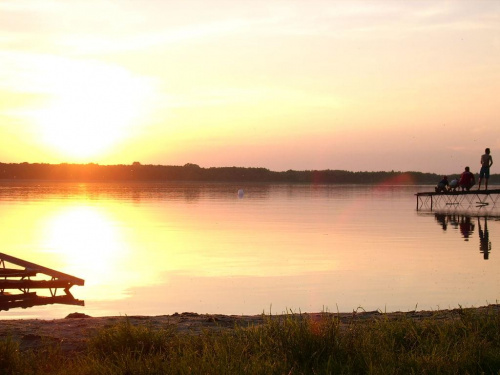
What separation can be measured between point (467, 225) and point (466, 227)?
55.9 inches

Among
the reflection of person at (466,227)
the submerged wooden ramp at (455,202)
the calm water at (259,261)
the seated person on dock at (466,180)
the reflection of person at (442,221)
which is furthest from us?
the submerged wooden ramp at (455,202)

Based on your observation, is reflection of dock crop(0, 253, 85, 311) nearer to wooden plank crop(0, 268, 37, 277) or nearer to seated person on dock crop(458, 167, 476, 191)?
wooden plank crop(0, 268, 37, 277)

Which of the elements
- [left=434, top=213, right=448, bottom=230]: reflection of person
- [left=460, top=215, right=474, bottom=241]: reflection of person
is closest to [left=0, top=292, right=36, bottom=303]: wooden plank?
[left=460, top=215, right=474, bottom=241]: reflection of person

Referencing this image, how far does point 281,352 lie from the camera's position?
814cm

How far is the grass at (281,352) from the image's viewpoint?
25.0 ft

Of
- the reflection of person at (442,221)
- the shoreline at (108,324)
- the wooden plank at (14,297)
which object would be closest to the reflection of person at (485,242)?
the reflection of person at (442,221)

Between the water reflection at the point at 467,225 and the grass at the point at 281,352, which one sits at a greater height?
the grass at the point at 281,352

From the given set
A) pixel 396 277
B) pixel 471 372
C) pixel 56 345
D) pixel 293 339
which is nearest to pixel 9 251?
pixel 396 277

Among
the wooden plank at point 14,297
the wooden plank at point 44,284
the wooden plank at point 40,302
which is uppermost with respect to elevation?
the wooden plank at point 44,284

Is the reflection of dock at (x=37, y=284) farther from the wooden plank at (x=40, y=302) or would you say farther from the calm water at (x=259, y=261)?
the calm water at (x=259, y=261)

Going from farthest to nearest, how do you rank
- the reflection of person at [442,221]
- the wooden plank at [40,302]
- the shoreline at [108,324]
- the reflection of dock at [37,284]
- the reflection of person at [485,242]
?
the reflection of person at [442,221] → the reflection of person at [485,242] → the reflection of dock at [37,284] → the wooden plank at [40,302] → the shoreline at [108,324]

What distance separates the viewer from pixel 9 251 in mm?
23344

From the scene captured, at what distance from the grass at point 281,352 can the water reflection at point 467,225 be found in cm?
1425

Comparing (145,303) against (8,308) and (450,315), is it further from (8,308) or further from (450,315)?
(450,315)
